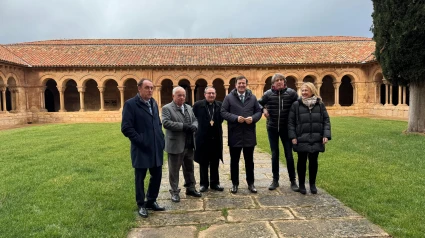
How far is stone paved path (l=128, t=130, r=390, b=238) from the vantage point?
139 inches

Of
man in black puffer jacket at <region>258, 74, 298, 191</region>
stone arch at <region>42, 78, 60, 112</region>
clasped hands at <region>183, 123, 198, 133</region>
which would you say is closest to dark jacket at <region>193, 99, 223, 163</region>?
clasped hands at <region>183, 123, 198, 133</region>

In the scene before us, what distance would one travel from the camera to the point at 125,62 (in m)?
22.9

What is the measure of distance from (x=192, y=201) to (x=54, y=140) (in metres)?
8.74

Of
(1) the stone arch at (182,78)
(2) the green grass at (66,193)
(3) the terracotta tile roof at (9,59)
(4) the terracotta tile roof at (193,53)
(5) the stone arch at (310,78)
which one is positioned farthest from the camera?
(5) the stone arch at (310,78)

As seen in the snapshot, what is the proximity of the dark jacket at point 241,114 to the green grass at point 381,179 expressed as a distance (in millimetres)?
1533

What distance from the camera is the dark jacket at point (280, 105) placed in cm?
504

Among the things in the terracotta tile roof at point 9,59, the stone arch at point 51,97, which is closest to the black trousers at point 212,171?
the terracotta tile roof at point 9,59

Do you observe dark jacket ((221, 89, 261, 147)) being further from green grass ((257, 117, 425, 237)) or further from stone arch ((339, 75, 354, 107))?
stone arch ((339, 75, 354, 107))

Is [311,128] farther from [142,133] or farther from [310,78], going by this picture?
[310,78]

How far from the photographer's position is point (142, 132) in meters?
4.02

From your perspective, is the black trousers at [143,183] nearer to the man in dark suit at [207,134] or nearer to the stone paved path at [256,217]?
the stone paved path at [256,217]

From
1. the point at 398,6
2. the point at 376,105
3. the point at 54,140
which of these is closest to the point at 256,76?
the point at 376,105

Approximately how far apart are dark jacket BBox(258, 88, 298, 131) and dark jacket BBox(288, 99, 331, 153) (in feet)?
0.78

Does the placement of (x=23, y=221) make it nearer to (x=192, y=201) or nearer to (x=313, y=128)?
(x=192, y=201)
